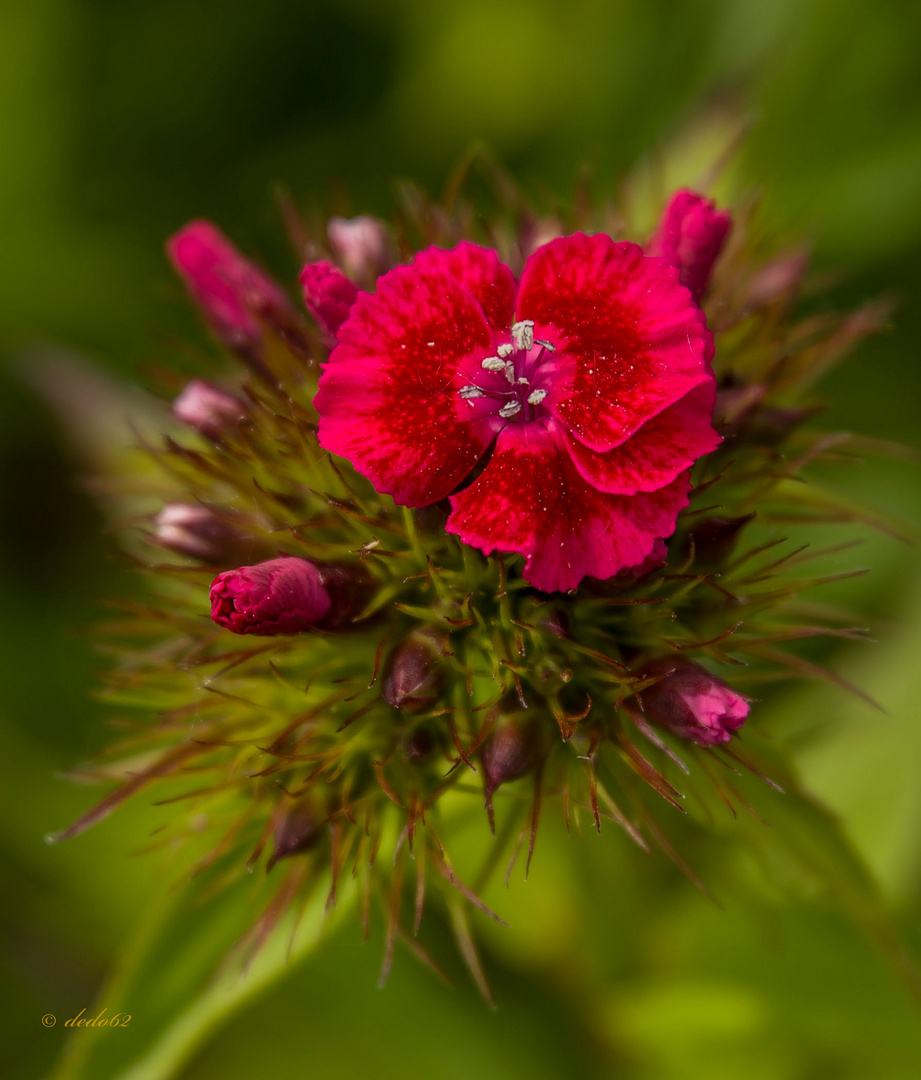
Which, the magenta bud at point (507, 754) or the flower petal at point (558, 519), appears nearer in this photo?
the flower petal at point (558, 519)

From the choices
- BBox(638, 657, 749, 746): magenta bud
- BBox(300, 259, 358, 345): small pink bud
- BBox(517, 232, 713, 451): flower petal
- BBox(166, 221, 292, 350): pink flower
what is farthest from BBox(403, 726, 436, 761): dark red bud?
BBox(166, 221, 292, 350): pink flower

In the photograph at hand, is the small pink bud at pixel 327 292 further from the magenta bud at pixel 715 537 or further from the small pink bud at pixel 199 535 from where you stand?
the magenta bud at pixel 715 537

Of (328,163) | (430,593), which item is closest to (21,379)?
(328,163)

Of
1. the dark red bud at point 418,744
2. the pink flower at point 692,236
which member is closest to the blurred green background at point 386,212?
the dark red bud at point 418,744

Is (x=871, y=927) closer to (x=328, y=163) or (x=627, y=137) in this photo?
(x=627, y=137)

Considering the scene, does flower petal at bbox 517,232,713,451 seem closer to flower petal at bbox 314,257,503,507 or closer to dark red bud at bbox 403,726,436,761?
flower petal at bbox 314,257,503,507
